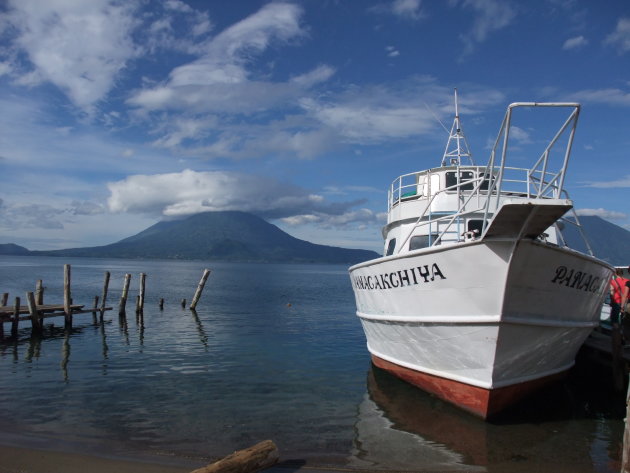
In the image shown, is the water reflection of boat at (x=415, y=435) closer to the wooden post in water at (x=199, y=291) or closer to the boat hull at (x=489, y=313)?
the boat hull at (x=489, y=313)

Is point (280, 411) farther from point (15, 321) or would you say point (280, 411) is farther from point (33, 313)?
point (15, 321)

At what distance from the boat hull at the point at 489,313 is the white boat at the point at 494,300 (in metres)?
0.02

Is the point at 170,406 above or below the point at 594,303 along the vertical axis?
below

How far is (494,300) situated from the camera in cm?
857

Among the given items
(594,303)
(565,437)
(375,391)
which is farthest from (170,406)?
(594,303)

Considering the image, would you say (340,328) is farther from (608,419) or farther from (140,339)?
(608,419)

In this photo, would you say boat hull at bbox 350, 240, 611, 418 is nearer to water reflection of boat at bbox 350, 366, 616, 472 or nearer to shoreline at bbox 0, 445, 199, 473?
water reflection of boat at bbox 350, 366, 616, 472

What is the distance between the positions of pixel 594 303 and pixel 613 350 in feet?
7.41

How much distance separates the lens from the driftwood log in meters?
6.39

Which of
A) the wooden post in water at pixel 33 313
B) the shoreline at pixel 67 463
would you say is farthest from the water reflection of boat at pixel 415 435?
the wooden post in water at pixel 33 313

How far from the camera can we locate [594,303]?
10.6 m

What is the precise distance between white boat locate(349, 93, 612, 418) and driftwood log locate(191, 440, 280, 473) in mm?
4113

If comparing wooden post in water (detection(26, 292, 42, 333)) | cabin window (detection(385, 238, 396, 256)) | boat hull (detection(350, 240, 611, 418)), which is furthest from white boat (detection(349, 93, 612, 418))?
wooden post in water (detection(26, 292, 42, 333))

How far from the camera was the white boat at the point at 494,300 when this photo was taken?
8.22m
